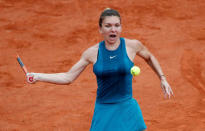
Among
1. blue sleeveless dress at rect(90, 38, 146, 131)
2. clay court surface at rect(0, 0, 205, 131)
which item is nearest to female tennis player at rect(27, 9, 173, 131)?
blue sleeveless dress at rect(90, 38, 146, 131)

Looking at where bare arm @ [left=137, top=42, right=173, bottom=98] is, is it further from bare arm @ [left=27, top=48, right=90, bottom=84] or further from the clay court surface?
the clay court surface

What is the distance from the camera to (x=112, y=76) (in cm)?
412

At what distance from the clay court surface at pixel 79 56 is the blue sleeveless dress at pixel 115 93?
2.46 m

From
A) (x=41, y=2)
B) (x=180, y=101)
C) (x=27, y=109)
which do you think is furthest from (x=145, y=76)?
(x=41, y=2)

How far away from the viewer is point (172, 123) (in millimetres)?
6785

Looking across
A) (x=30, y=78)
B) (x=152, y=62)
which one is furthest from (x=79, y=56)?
(x=30, y=78)

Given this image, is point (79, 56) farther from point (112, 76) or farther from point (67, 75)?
point (112, 76)

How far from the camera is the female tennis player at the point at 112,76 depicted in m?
4.12

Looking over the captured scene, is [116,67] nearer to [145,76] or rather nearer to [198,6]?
[145,76]

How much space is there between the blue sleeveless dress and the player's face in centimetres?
11

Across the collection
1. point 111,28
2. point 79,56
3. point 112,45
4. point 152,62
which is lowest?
point 79,56

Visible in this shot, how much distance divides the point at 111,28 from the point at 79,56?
5.60m

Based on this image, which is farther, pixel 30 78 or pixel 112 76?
pixel 30 78

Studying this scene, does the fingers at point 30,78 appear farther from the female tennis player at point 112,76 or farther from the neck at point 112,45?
the neck at point 112,45
